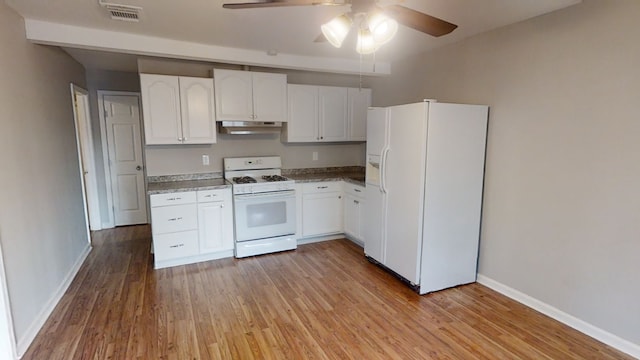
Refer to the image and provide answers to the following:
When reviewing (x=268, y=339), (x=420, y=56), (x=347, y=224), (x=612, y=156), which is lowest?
(x=268, y=339)

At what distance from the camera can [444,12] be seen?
2.62 m

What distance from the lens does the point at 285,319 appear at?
8.84 ft

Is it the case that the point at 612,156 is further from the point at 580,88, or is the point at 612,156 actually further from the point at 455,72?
the point at 455,72

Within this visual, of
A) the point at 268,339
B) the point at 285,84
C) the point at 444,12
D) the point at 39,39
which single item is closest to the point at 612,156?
the point at 444,12

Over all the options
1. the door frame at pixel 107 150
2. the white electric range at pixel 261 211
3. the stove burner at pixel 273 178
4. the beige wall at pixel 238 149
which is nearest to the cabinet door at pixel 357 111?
the beige wall at pixel 238 149

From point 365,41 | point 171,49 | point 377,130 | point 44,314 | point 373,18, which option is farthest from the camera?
point 377,130

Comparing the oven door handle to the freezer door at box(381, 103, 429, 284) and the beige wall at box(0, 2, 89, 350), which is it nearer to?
the freezer door at box(381, 103, 429, 284)

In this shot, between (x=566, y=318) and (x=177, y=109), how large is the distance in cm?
424

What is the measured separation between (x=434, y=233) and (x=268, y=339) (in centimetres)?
172

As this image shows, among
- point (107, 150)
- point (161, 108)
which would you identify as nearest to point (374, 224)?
point (161, 108)

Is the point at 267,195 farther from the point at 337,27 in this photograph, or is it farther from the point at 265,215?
the point at 337,27

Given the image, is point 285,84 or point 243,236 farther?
point 285,84

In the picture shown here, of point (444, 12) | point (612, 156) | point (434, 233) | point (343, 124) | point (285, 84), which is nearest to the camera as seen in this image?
point (612, 156)

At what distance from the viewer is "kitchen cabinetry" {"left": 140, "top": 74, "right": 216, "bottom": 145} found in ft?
11.9
